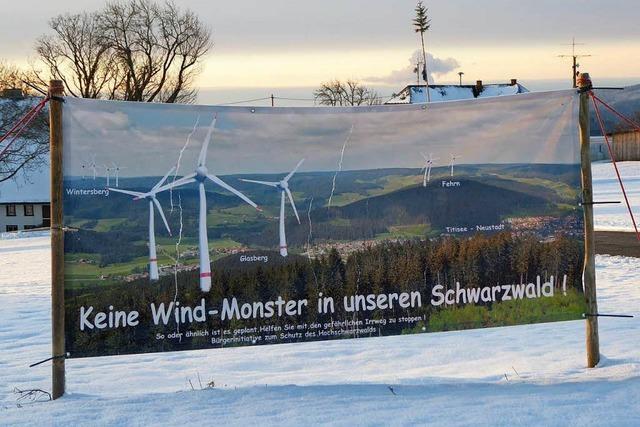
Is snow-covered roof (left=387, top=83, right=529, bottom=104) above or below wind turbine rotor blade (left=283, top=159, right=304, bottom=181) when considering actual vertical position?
above

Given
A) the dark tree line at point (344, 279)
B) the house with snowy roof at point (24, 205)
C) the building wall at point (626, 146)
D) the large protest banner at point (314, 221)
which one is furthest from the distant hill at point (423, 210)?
the building wall at point (626, 146)

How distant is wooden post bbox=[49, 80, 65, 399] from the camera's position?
658 cm

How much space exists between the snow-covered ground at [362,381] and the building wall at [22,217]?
192 ft

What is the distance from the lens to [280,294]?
7117 millimetres

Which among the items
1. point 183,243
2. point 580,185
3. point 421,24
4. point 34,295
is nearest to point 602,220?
point 34,295

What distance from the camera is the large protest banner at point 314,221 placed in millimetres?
6812

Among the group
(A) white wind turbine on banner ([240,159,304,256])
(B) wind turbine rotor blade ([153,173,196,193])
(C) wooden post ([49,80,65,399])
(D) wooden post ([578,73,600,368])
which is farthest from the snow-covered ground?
(B) wind turbine rotor blade ([153,173,196,193])

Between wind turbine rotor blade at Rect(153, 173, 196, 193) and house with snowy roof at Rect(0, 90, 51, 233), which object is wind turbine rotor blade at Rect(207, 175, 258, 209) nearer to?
wind turbine rotor blade at Rect(153, 173, 196, 193)

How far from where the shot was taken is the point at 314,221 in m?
7.19

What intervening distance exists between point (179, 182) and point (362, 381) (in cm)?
234

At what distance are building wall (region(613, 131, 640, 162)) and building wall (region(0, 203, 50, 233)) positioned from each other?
50483 mm

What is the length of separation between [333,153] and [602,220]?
25451 millimetres

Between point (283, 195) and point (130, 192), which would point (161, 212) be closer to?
point (130, 192)

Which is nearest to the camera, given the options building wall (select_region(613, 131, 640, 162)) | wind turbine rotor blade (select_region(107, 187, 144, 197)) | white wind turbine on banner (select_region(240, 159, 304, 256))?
wind turbine rotor blade (select_region(107, 187, 144, 197))
